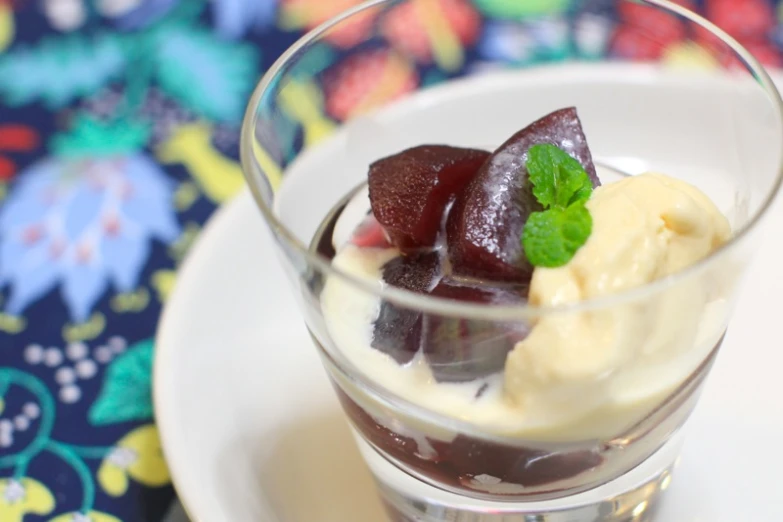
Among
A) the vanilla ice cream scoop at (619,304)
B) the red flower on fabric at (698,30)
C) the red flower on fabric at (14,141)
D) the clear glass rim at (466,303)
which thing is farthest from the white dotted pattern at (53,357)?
the red flower on fabric at (698,30)

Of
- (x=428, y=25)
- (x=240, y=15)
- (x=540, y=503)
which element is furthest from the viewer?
(x=240, y=15)

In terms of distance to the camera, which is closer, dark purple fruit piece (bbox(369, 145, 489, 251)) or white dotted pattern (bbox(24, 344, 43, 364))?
dark purple fruit piece (bbox(369, 145, 489, 251))

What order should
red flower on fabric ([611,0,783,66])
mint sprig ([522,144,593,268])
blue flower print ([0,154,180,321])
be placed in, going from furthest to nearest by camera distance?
blue flower print ([0,154,180,321]) < red flower on fabric ([611,0,783,66]) < mint sprig ([522,144,593,268])

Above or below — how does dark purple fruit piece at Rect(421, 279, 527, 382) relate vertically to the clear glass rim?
below

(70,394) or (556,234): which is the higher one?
(556,234)

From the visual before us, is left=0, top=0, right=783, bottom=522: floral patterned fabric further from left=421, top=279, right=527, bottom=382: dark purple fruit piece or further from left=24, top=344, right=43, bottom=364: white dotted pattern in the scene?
left=421, top=279, right=527, bottom=382: dark purple fruit piece

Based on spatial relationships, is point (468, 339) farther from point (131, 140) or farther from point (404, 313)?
point (131, 140)

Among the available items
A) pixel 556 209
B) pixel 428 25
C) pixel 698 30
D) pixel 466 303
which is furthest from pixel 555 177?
pixel 428 25

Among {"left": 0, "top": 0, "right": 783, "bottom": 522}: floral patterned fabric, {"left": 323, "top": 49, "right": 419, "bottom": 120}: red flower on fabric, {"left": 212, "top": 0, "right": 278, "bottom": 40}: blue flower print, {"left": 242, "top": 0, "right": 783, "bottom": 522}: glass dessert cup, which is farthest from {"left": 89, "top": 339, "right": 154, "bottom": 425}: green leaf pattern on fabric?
{"left": 212, "top": 0, "right": 278, "bottom": 40}: blue flower print
